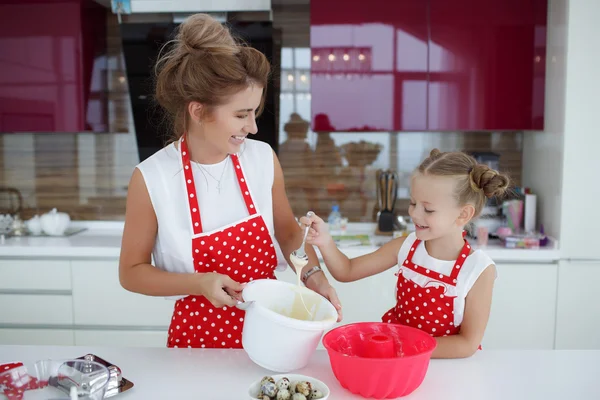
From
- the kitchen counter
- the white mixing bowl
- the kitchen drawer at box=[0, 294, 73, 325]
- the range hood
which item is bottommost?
the kitchen drawer at box=[0, 294, 73, 325]

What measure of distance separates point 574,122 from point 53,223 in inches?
102

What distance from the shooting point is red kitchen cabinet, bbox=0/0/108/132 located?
9.87 ft

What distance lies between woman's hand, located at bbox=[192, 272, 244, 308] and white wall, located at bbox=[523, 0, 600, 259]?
1.98 metres

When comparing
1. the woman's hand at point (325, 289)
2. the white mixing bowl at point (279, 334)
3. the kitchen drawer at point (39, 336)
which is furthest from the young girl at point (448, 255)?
the kitchen drawer at point (39, 336)

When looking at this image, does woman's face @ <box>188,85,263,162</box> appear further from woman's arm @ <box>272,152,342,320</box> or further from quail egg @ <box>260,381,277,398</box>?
quail egg @ <box>260,381,277,398</box>

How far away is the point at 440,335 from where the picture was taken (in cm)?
153

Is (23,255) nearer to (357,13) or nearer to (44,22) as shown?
(44,22)

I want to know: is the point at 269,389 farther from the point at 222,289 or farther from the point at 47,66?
the point at 47,66

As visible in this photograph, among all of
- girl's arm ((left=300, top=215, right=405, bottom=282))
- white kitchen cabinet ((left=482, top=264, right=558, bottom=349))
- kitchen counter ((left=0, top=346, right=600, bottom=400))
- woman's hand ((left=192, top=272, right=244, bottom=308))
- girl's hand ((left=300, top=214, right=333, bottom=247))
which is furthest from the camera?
white kitchen cabinet ((left=482, top=264, right=558, bottom=349))

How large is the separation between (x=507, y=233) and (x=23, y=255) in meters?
2.33

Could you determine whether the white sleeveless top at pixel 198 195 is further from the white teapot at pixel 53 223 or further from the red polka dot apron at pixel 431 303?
the white teapot at pixel 53 223

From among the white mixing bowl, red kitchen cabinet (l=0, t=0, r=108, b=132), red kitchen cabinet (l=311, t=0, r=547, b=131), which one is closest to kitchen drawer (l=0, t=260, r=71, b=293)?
red kitchen cabinet (l=0, t=0, r=108, b=132)

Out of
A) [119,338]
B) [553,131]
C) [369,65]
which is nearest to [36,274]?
[119,338]

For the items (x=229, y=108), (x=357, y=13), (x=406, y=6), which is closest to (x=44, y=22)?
(x=357, y=13)
